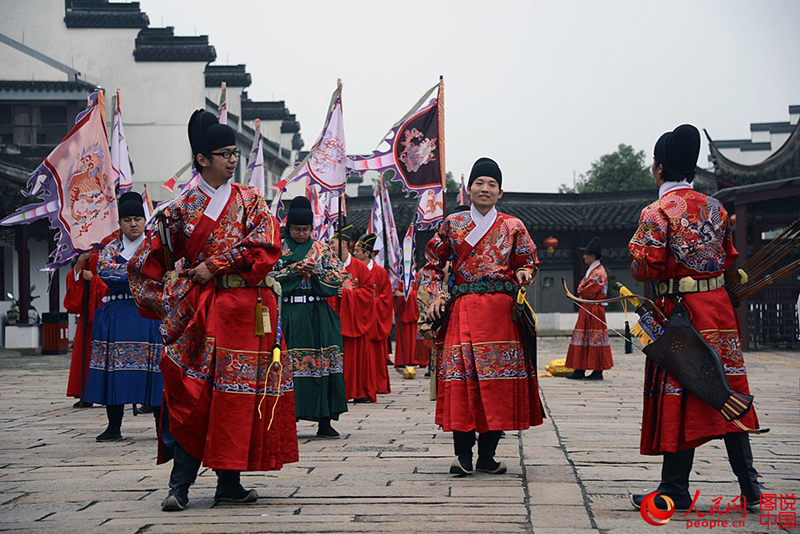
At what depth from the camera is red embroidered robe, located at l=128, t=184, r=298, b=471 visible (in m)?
4.56

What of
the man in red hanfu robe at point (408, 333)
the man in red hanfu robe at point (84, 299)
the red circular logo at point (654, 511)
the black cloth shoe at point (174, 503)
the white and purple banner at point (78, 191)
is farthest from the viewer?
the man in red hanfu robe at point (408, 333)

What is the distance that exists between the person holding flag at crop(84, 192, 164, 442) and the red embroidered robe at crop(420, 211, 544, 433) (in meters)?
2.91

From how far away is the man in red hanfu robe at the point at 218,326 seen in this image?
15.0 feet

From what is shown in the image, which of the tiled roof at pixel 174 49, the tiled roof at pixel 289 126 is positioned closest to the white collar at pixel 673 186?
the tiled roof at pixel 174 49

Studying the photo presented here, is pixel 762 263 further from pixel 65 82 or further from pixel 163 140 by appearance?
pixel 163 140

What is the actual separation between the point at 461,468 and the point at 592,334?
7676mm

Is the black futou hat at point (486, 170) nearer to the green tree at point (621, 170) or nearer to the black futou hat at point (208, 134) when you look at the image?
the black futou hat at point (208, 134)

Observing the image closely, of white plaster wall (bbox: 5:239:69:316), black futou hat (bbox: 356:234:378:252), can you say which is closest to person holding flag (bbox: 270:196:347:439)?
black futou hat (bbox: 356:234:378:252)

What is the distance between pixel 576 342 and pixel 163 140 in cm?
1696

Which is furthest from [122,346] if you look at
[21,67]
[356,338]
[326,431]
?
[21,67]

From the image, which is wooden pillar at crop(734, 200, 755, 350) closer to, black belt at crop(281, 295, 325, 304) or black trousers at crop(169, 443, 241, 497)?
black belt at crop(281, 295, 325, 304)

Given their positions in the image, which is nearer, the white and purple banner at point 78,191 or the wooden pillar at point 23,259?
the white and purple banner at point 78,191

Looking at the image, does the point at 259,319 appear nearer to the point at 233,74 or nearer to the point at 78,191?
the point at 78,191

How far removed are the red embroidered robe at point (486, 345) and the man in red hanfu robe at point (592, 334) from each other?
23.2 ft
